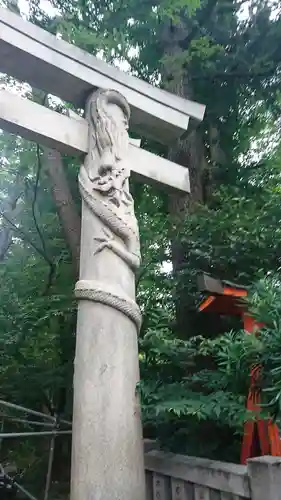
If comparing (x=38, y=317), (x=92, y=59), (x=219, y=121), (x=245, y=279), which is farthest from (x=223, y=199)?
(x=38, y=317)

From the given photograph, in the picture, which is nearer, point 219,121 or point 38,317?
point 38,317

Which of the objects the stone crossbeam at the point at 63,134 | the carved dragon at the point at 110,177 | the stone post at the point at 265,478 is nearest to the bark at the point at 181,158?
the stone crossbeam at the point at 63,134

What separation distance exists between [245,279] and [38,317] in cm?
297

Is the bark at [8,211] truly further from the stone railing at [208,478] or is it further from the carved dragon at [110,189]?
the stone railing at [208,478]

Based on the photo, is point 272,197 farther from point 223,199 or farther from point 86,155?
point 86,155

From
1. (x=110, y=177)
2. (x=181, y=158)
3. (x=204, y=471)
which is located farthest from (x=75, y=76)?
(x=204, y=471)

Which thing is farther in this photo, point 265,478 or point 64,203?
point 64,203

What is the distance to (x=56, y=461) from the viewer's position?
265 inches

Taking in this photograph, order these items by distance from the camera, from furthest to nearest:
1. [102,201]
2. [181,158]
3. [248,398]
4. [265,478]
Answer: [181,158], [102,201], [248,398], [265,478]

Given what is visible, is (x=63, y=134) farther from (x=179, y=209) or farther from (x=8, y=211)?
(x=8, y=211)

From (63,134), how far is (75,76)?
1.64 ft

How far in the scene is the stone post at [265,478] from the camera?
7.34 feet

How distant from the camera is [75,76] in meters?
3.67

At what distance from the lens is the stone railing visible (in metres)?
2.28
